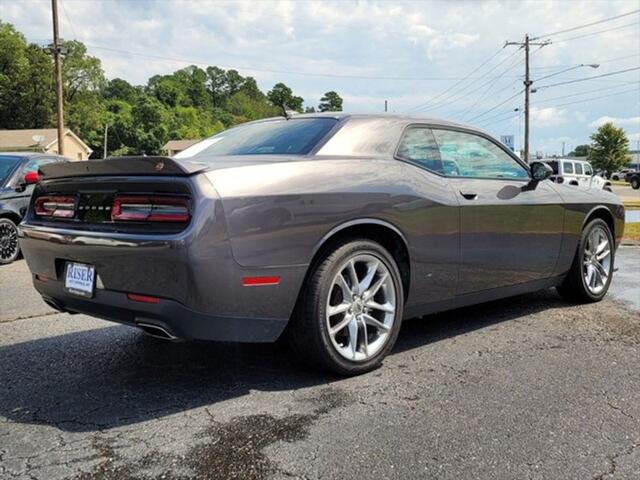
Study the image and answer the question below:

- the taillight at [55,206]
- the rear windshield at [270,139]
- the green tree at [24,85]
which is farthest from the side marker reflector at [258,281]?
the green tree at [24,85]

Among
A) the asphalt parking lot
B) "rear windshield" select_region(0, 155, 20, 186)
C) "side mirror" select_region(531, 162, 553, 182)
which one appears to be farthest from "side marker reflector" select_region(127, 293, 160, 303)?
"rear windshield" select_region(0, 155, 20, 186)

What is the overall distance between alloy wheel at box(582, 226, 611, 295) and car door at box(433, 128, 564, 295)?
1.98 feet

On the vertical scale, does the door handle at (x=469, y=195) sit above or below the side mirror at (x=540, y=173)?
below

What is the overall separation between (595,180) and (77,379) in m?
24.6

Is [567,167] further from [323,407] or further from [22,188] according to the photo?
[323,407]

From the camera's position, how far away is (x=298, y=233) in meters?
3.08

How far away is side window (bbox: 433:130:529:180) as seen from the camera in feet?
13.5

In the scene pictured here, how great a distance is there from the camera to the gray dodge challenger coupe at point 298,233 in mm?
2854

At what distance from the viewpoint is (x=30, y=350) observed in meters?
4.02

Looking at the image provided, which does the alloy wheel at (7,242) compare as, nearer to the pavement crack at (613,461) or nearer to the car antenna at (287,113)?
the car antenna at (287,113)

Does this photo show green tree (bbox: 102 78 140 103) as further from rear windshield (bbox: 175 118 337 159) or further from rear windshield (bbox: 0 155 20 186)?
rear windshield (bbox: 175 118 337 159)

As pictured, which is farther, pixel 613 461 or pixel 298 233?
pixel 298 233

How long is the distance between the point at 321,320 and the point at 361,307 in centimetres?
36

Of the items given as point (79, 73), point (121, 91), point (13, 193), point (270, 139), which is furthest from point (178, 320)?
point (121, 91)
